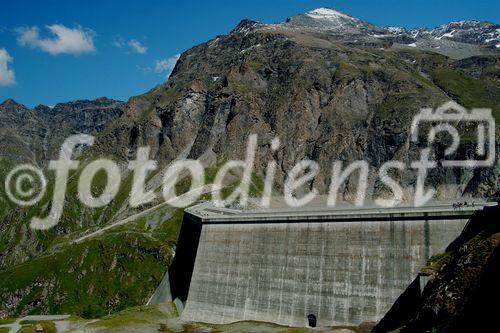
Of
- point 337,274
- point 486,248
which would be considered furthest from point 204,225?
point 486,248

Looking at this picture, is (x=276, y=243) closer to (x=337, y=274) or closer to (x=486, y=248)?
(x=337, y=274)

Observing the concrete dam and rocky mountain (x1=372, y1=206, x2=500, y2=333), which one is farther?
the concrete dam

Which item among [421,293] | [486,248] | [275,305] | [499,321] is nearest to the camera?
[499,321]

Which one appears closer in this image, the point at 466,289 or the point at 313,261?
the point at 466,289

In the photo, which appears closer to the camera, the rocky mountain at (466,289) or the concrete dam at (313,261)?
the rocky mountain at (466,289)

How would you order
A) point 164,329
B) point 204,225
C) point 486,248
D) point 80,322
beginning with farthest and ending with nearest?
1. point 80,322
2. point 204,225
3. point 164,329
4. point 486,248

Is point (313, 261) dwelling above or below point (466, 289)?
above

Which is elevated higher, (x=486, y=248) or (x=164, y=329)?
(x=486, y=248)

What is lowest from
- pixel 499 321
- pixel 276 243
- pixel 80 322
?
pixel 80 322
